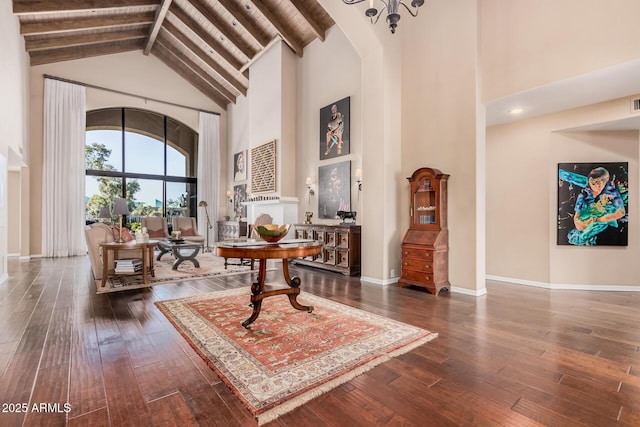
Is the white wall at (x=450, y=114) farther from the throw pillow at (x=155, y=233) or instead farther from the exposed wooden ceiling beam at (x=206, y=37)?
the throw pillow at (x=155, y=233)

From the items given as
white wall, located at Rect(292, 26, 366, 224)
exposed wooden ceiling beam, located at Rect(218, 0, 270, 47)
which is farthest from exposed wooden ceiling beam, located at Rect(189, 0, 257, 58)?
white wall, located at Rect(292, 26, 366, 224)

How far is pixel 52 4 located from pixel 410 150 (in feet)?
25.7

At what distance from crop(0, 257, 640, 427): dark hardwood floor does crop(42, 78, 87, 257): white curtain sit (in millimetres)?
5413

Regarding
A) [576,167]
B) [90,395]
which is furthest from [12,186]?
[576,167]

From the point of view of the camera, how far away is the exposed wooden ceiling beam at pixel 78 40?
7.36 metres

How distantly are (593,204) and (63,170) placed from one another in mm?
11673

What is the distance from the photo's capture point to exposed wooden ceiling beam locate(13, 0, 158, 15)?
20.0 ft

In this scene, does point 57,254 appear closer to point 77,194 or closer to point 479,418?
point 77,194

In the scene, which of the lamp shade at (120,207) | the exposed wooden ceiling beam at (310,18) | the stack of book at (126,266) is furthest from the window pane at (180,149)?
the stack of book at (126,266)

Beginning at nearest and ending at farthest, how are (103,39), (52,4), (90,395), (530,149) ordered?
(90,395)
(530,149)
(52,4)
(103,39)

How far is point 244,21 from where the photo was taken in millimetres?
7496

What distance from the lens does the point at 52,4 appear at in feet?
20.9

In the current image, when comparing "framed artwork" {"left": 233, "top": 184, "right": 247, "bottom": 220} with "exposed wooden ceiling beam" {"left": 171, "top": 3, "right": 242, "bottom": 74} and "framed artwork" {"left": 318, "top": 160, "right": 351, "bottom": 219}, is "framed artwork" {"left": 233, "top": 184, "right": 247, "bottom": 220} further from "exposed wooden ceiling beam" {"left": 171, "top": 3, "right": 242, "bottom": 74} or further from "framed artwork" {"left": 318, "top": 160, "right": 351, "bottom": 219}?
"framed artwork" {"left": 318, "top": 160, "right": 351, "bottom": 219}

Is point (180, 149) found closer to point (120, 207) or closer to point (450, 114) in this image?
point (120, 207)
